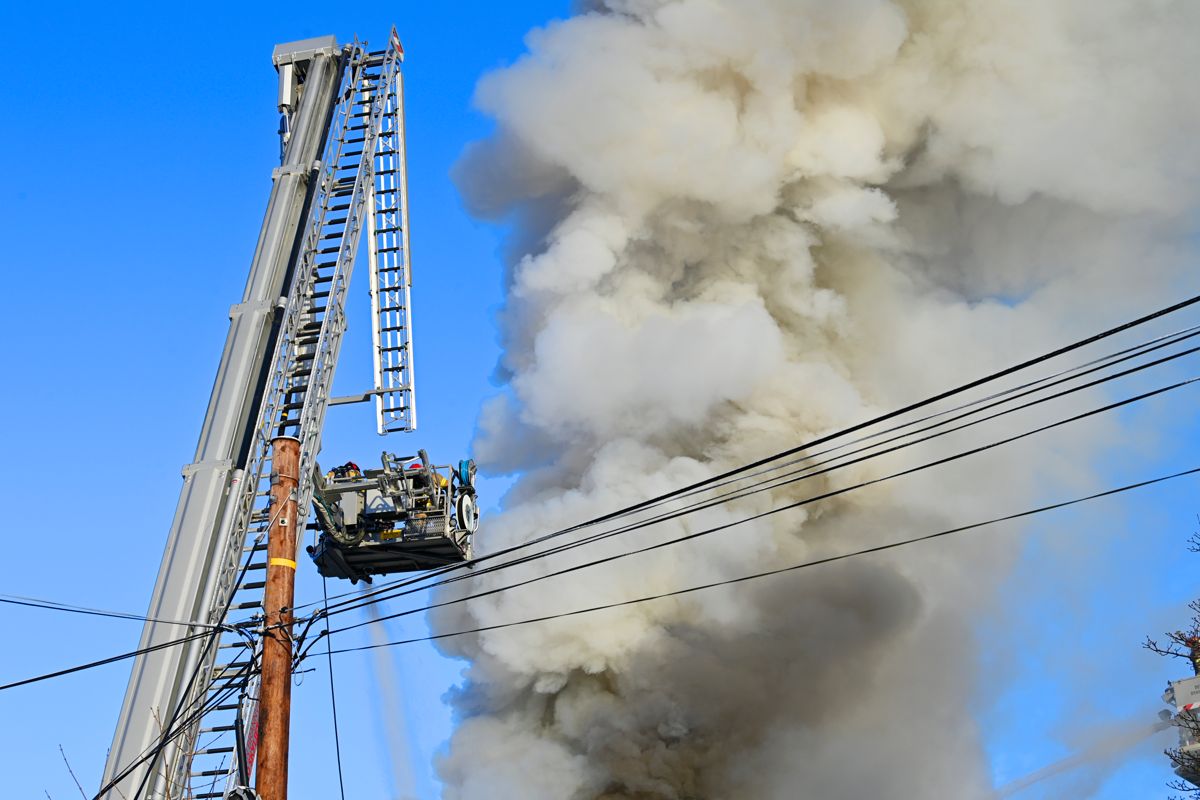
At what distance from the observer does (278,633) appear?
1452 centimetres

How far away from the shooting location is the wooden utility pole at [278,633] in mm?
13992

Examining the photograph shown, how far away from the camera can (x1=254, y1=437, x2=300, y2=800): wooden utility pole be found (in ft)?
45.9

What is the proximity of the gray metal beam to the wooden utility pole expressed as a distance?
4917mm

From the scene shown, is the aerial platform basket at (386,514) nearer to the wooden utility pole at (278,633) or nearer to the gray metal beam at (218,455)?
the gray metal beam at (218,455)

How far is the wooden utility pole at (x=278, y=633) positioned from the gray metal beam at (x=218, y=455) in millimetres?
Answer: 4917

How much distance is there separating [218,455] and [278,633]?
9.54 metres

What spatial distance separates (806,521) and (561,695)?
20.4ft

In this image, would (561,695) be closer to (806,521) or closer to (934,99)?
(806,521)

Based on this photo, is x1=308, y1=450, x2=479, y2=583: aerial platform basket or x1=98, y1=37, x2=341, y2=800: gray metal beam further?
x1=308, y1=450, x2=479, y2=583: aerial platform basket

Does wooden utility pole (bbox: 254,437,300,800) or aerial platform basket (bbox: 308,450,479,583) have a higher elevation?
aerial platform basket (bbox: 308,450,479,583)

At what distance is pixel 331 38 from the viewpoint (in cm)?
2914

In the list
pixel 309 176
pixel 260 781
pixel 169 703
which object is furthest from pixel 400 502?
pixel 260 781

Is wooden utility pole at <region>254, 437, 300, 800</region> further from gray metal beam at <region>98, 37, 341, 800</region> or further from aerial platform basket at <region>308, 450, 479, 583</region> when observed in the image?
aerial platform basket at <region>308, 450, 479, 583</region>

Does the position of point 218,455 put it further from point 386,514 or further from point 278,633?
point 278,633
